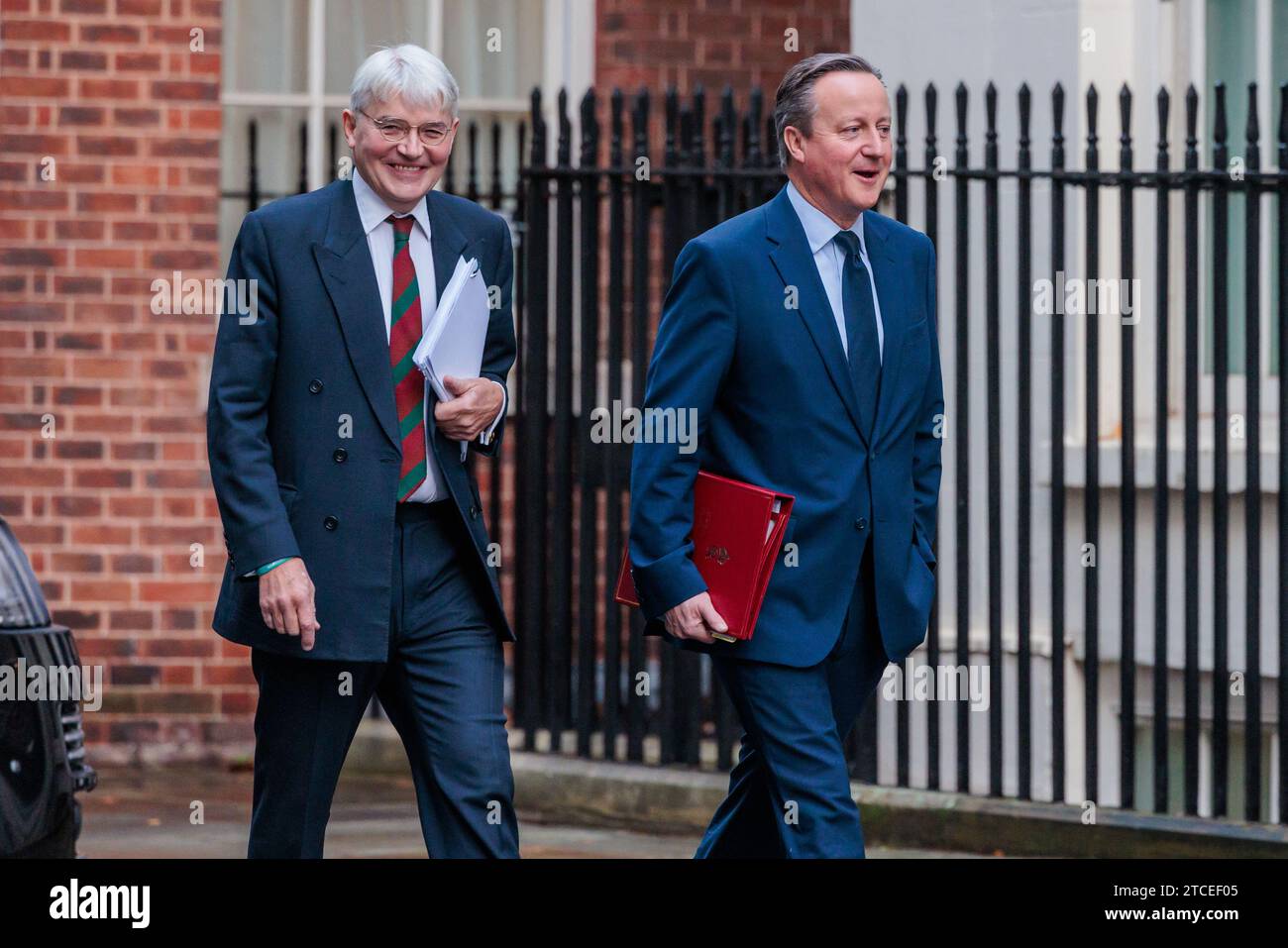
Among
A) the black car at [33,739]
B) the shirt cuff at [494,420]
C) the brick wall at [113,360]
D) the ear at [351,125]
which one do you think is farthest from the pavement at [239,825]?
the ear at [351,125]

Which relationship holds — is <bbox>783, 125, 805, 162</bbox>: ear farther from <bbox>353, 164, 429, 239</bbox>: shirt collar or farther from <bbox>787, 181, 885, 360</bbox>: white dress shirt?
<bbox>353, 164, 429, 239</bbox>: shirt collar

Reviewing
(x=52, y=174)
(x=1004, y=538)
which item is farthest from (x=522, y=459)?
(x=52, y=174)

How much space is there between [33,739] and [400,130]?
1431mm

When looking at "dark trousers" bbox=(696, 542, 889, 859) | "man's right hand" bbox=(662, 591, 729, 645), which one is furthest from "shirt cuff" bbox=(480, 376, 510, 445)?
"dark trousers" bbox=(696, 542, 889, 859)

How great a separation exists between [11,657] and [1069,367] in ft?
14.1

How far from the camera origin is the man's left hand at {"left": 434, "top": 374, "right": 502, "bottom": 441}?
432cm

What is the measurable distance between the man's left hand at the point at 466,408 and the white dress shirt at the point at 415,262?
5 centimetres

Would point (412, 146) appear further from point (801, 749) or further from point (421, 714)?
point (801, 749)

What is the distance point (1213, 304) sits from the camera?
707 cm

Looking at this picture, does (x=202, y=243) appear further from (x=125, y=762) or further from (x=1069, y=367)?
(x=1069, y=367)

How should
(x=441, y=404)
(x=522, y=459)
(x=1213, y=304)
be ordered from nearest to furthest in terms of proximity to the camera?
(x=441, y=404) → (x=1213, y=304) → (x=522, y=459)

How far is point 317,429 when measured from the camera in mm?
4324

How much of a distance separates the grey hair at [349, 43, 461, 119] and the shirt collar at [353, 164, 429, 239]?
0.16m

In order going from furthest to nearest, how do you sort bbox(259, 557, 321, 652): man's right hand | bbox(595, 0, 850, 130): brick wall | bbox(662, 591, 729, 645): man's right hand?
bbox(595, 0, 850, 130): brick wall
bbox(662, 591, 729, 645): man's right hand
bbox(259, 557, 321, 652): man's right hand
